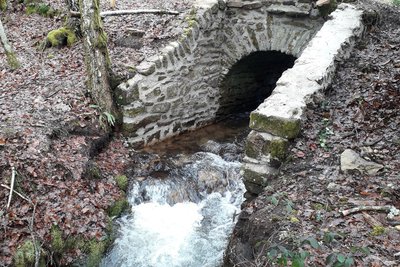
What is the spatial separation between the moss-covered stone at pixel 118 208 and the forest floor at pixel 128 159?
3.6 inches

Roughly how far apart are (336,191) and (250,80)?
20.1 ft

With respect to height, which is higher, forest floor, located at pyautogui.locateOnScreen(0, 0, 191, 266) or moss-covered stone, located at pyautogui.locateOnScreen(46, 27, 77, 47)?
moss-covered stone, located at pyautogui.locateOnScreen(46, 27, 77, 47)

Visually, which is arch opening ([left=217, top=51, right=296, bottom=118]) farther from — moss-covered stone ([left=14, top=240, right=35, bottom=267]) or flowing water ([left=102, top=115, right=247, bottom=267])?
moss-covered stone ([left=14, top=240, right=35, bottom=267])

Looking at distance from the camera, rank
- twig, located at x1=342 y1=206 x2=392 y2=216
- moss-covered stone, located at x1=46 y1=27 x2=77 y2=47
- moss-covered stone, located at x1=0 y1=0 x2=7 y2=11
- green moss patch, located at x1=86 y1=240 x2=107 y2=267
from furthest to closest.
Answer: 1. moss-covered stone, located at x1=0 y1=0 x2=7 y2=11
2. moss-covered stone, located at x1=46 y1=27 x2=77 y2=47
3. green moss patch, located at x1=86 y1=240 x2=107 y2=267
4. twig, located at x1=342 y1=206 x2=392 y2=216

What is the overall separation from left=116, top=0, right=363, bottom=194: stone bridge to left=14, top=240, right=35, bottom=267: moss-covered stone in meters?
2.59

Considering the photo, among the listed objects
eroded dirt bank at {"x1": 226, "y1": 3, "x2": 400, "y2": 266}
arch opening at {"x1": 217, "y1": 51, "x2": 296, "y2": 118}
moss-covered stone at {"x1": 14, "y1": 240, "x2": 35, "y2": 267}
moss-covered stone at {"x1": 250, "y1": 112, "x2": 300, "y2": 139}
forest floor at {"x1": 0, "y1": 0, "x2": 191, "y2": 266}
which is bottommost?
arch opening at {"x1": 217, "y1": 51, "x2": 296, "y2": 118}

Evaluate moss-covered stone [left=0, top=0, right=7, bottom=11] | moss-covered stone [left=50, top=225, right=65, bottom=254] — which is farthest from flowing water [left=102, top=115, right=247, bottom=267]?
moss-covered stone [left=0, top=0, right=7, bottom=11]

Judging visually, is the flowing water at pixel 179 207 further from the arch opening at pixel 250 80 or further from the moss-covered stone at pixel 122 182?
the arch opening at pixel 250 80

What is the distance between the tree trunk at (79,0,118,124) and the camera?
6.01 m

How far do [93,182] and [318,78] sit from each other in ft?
11.3

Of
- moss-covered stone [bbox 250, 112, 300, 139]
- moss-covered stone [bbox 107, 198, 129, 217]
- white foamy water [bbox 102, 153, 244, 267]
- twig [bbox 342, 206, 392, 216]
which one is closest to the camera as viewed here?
twig [bbox 342, 206, 392, 216]

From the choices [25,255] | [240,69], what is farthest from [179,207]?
[240,69]

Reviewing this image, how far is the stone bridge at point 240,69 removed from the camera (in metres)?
4.88

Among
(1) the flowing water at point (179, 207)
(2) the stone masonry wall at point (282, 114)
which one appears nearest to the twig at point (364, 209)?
(2) the stone masonry wall at point (282, 114)
